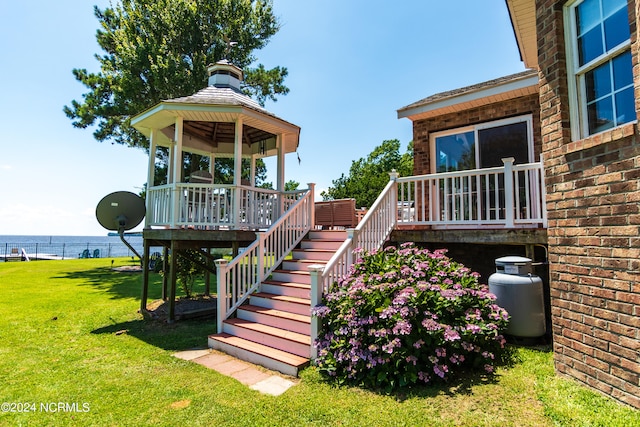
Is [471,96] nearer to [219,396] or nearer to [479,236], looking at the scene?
[479,236]

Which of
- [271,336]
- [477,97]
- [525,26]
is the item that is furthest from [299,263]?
[525,26]

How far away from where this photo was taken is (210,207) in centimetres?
740

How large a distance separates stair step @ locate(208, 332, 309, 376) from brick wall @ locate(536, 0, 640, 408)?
2920mm

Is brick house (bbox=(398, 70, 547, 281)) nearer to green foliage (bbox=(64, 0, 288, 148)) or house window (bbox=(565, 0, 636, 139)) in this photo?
house window (bbox=(565, 0, 636, 139))

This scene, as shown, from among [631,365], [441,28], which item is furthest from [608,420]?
[441,28]

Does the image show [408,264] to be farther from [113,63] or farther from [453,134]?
[113,63]

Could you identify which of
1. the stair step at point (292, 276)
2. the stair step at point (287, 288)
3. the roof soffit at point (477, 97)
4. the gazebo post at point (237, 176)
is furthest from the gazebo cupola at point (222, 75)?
the stair step at point (287, 288)

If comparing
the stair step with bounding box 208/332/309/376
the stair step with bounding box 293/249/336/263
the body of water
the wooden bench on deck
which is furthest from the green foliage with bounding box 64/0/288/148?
Result: the stair step with bounding box 208/332/309/376

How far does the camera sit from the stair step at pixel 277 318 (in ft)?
16.0

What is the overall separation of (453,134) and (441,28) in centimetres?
516

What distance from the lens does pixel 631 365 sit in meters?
2.67

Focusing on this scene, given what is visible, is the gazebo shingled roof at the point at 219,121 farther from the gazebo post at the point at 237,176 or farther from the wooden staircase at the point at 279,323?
the wooden staircase at the point at 279,323

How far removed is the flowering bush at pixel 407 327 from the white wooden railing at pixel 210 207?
3.72 meters

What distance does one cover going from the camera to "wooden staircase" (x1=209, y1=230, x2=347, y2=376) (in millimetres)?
4471
